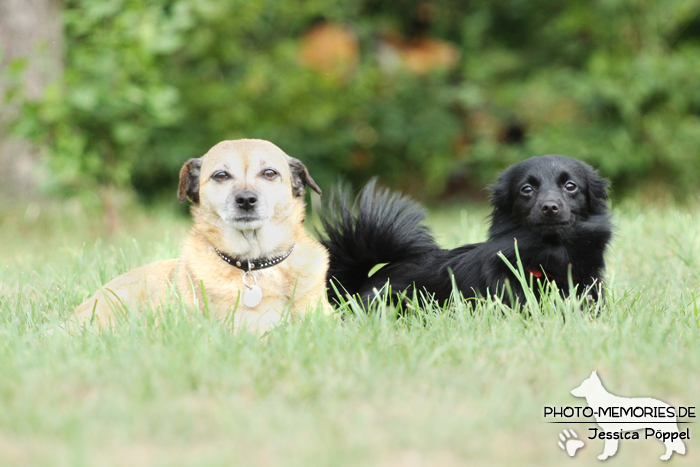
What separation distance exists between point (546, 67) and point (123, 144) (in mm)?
6243

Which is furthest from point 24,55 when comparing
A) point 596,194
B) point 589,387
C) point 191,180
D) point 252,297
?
point 589,387

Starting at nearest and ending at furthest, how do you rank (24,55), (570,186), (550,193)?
1. (550,193)
2. (570,186)
3. (24,55)

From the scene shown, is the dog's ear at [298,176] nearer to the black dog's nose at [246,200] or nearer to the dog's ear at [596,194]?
the black dog's nose at [246,200]

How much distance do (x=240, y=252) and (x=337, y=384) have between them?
114 cm

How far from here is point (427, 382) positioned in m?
2.30

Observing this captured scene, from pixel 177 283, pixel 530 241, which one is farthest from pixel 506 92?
pixel 177 283

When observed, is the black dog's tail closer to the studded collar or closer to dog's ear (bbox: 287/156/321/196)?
dog's ear (bbox: 287/156/321/196)

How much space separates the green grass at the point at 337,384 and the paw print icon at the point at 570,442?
0.07 ft

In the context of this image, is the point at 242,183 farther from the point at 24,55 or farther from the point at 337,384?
the point at 24,55

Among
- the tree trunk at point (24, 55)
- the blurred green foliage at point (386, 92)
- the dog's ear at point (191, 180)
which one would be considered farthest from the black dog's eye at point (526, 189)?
the tree trunk at point (24, 55)

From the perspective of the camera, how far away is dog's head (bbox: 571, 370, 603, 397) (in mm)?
2212

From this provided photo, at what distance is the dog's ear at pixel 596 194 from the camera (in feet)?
11.4

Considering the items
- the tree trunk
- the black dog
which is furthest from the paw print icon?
the tree trunk

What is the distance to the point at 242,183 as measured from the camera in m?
3.12
